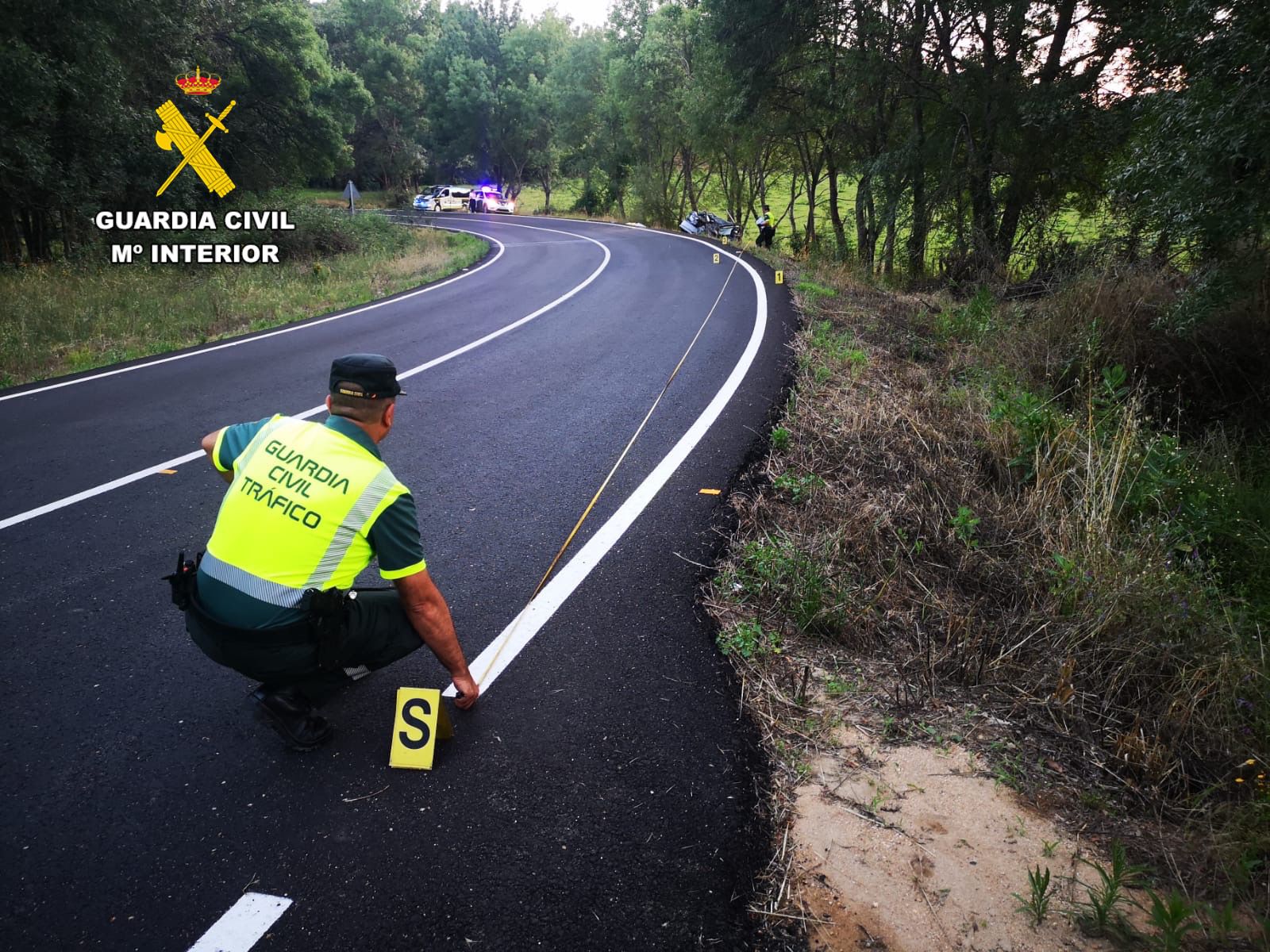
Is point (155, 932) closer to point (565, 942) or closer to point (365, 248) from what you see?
point (565, 942)

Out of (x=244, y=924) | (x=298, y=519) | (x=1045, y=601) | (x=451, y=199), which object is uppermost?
(x=451, y=199)

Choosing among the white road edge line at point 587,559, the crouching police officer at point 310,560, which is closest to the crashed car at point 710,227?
the white road edge line at point 587,559

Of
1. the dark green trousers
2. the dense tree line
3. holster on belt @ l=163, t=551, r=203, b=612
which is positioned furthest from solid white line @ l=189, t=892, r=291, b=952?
the dense tree line

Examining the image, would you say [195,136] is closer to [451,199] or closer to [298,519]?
[298,519]

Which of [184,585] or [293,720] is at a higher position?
[184,585]

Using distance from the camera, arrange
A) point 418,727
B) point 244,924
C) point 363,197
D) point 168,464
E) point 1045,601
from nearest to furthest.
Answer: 1. point 244,924
2. point 418,727
3. point 1045,601
4. point 168,464
5. point 363,197

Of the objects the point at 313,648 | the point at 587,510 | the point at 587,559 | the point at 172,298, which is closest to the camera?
the point at 313,648

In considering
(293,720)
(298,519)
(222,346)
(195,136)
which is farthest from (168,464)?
(195,136)

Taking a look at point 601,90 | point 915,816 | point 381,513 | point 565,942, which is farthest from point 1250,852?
point 601,90

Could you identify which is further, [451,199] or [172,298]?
[451,199]

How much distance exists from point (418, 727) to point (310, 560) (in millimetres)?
804

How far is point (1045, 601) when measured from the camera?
3.76 m

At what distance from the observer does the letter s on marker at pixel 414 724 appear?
114 inches

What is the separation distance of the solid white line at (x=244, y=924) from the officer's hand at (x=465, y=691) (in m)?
0.95
